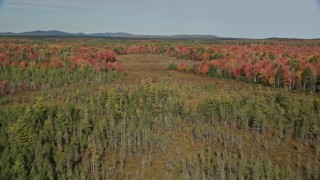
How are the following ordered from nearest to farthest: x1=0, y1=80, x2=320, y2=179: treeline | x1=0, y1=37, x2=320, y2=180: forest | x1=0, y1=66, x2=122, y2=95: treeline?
x1=0, y1=80, x2=320, y2=179: treeline, x1=0, y1=37, x2=320, y2=180: forest, x1=0, y1=66, x2=122, y2=95: treeline

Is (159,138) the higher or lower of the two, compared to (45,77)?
lower

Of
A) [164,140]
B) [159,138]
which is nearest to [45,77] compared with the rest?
[159,138]

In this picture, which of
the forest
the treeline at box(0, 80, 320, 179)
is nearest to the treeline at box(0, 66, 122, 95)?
the forest

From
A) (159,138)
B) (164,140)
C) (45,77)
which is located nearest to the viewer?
(164,140)

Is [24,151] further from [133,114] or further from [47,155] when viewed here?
[133,114]

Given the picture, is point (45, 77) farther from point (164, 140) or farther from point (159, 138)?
point (164, 140)

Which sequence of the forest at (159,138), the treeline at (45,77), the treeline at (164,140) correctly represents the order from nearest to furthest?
the treeline at (164,140)
the forest at (159,138)
the treeline at (45,77)

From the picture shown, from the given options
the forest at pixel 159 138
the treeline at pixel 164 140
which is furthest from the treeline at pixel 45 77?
the treeline at pixel 164 140

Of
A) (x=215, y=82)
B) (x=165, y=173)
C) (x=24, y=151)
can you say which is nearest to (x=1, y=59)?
(x=215, y=82)

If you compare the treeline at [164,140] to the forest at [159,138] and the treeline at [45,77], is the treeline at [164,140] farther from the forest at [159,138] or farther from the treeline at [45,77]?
the treeline at [45,77]

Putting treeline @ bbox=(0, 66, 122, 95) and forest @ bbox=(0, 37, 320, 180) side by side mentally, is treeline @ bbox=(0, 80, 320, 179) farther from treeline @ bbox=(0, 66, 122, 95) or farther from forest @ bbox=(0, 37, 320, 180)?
treeline @ bbox=(0, 66, 122, 95)

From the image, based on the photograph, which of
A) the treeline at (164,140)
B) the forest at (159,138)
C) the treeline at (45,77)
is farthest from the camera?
the treeline at (45,77)
